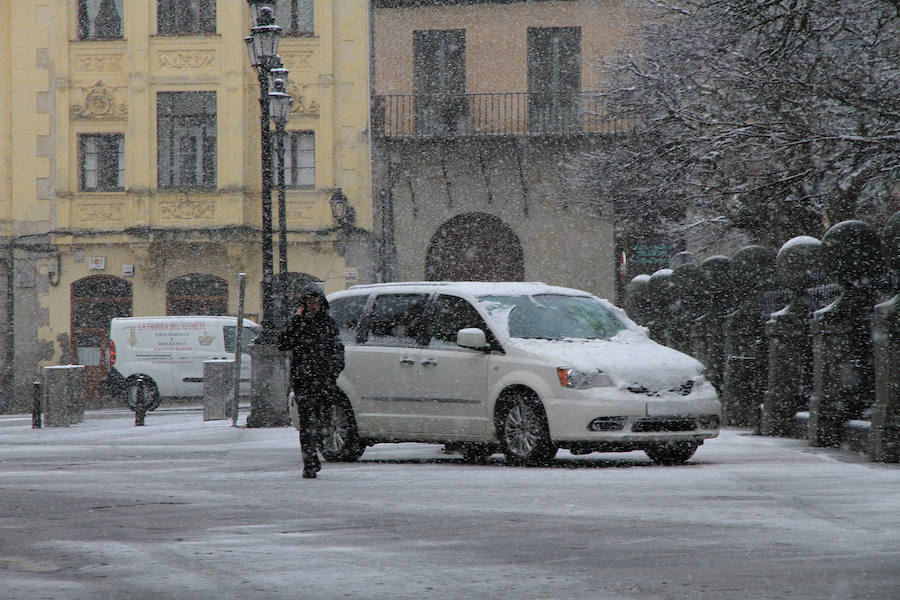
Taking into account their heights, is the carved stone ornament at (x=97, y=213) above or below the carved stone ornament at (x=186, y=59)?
below

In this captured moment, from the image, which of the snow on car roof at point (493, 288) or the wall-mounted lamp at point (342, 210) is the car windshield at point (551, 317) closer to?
the snow on car roof at point (493, 288)

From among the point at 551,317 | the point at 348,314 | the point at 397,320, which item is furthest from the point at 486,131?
the point at 551,317

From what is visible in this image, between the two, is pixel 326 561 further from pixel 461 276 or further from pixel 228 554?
pixel 461 276

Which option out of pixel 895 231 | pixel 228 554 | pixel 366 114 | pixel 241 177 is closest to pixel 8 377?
pixel 241 177

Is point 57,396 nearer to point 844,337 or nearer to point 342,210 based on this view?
point 342,210

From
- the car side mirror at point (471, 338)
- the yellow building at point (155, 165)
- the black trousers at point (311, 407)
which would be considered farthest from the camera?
the yellow building at point (155, 165)

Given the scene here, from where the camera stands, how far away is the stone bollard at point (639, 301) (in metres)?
24.1

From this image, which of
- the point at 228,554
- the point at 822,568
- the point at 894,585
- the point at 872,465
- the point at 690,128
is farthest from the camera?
the point at 690,128

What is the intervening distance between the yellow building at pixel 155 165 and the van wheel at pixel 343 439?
71.3 ft

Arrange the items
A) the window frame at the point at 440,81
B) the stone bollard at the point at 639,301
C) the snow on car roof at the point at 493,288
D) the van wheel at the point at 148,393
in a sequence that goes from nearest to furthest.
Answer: the snow on car roof at the point at 493,288 → the stone bollard at the point at 639,301 → the van wheel at the point at 148,393 → the window frame at the point at 440,81

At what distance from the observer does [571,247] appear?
118 feet

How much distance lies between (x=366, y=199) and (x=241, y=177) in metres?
2.94

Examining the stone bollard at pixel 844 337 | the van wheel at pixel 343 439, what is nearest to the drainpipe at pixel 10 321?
the van wheel at pixel 343 439

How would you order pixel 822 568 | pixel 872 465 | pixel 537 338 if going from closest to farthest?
1. pixel 822 568
2. pixel 872 465
3. pixel 537 338
